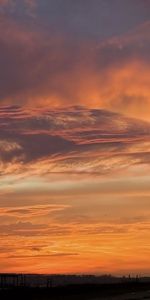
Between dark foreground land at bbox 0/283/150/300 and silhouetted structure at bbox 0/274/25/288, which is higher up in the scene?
silhouetted structure at bbox 0/274/25/288

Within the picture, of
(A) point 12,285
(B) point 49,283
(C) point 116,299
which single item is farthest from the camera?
(B) point 49,283

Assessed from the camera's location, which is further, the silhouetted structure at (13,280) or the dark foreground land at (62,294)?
the silhouetted structure at (13,280)

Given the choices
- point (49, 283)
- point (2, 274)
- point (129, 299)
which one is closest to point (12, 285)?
A: point (2, 274)

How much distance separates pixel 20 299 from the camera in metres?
64.3

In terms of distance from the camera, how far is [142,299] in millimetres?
66938

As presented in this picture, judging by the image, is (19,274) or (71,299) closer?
(71,299)

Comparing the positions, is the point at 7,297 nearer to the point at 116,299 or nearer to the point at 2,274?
the point at 116,299

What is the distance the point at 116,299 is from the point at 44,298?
875 cm

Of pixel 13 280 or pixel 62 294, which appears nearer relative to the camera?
pixel 62 294

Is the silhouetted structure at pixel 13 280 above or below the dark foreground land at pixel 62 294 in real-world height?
above

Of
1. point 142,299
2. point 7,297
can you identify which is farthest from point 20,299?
point 142,299

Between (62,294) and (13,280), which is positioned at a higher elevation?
(13,280)

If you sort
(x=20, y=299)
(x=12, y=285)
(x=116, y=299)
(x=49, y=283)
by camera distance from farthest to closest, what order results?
(x=49, y=283), (x=12, y=285), (x=116, y=299), (x=20, y=299)

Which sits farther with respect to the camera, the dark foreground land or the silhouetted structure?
the silhouetted structure
